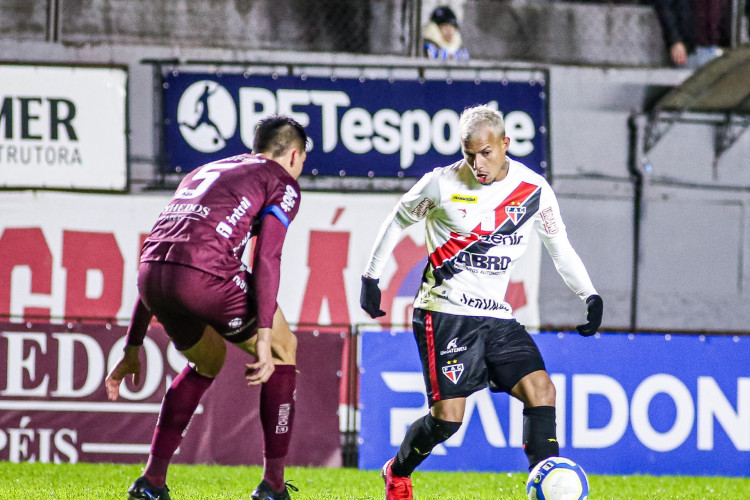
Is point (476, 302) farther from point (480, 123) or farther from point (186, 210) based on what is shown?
point (186, 210)

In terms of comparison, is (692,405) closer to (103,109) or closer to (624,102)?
(624,102)

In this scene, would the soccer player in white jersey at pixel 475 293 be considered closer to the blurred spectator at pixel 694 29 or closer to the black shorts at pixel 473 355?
the black shorts at pixel 473 355

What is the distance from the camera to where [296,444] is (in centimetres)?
720

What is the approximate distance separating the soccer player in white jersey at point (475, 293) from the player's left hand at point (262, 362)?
791mm

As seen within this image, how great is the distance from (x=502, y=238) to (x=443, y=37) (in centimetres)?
554

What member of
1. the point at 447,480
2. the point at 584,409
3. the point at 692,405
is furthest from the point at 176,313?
the point at 692,405

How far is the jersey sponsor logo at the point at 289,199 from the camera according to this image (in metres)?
4.25

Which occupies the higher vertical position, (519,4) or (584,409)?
(519,4)

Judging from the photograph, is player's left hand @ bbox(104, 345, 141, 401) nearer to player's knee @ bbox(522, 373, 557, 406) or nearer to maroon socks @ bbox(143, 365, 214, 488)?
maroon socks @ bbox(143, 365, 214, 488)

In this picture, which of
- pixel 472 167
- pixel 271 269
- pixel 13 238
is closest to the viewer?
pixel 271 269

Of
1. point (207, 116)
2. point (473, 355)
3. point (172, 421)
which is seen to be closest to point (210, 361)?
point (172, 421)

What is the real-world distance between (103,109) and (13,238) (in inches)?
58.1

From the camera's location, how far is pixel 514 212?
15.3ft

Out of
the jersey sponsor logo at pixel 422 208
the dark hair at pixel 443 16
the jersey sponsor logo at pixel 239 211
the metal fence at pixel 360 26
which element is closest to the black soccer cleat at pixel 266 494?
the jersey sponsor logo at pixel 239 211
